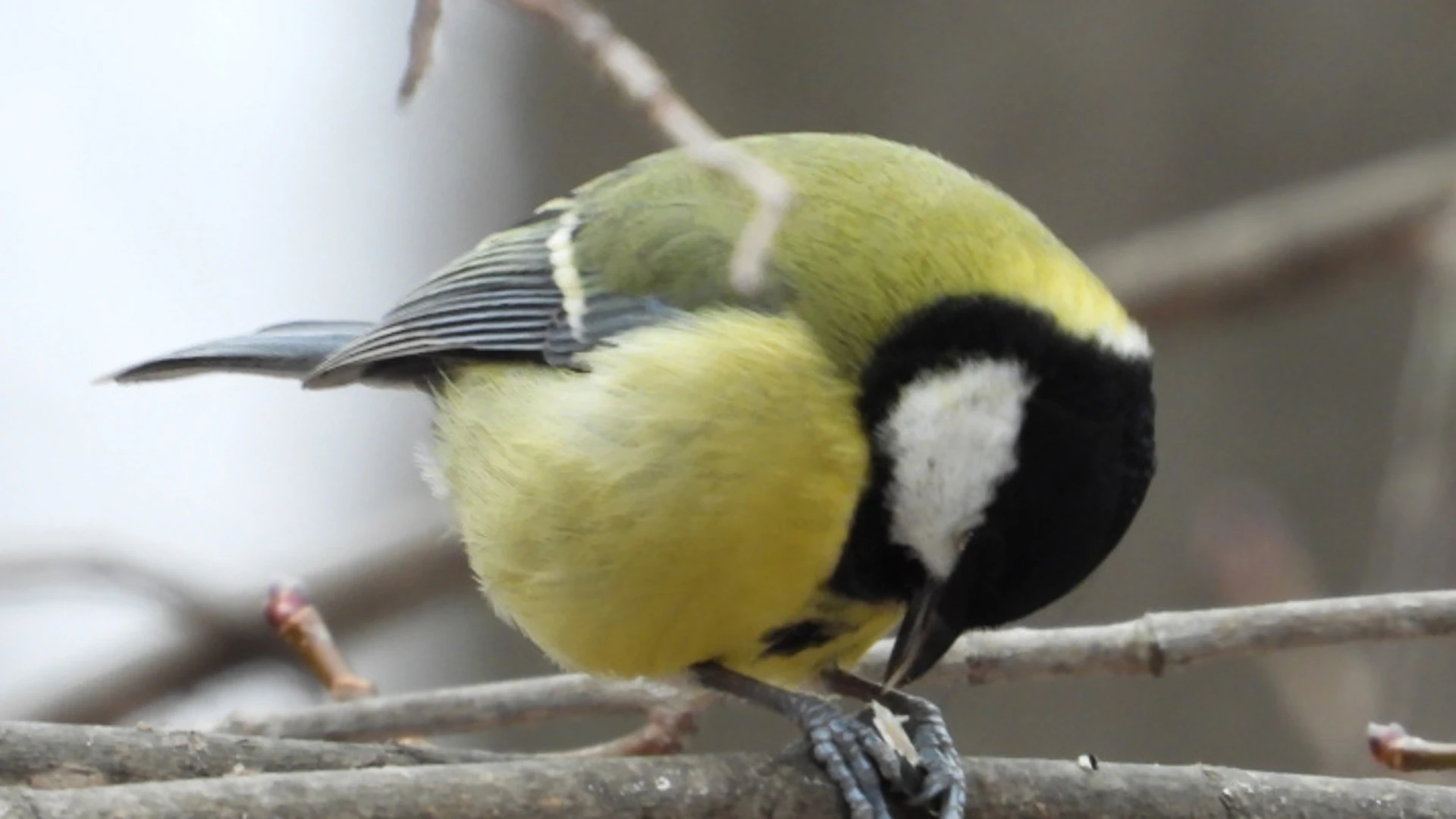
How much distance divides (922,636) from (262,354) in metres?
0.72

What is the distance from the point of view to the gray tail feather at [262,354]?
59.2 inches

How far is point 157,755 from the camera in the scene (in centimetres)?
96

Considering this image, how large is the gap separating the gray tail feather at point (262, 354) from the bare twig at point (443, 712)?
1.09 ft

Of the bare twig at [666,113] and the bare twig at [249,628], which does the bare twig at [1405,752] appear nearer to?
the bare twig at [666,113]

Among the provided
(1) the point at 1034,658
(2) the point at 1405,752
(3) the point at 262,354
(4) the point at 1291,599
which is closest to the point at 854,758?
(1) the point at 1034,658

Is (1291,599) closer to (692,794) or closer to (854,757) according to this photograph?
(854,757)

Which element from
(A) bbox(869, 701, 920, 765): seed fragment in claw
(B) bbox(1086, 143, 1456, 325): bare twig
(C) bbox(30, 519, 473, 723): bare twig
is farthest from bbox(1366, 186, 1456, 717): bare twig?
(C) bbox(30, 519, 473, 723): bare twig

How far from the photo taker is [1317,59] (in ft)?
8.15

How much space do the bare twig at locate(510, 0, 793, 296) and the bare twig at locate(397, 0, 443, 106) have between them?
35 mm

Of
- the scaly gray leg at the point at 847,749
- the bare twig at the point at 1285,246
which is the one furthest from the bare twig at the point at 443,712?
the bare twig at the point at 1285,246

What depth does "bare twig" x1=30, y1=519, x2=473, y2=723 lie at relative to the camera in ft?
6.40

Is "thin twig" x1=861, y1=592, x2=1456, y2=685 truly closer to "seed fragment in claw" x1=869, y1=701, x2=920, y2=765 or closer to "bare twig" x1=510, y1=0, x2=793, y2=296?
"seed fragment in claw" x1=869, y1=701, x2=920, y2=765

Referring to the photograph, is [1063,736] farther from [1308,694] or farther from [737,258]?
[737,258]

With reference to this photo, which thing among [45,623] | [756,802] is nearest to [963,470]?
[756,802]
